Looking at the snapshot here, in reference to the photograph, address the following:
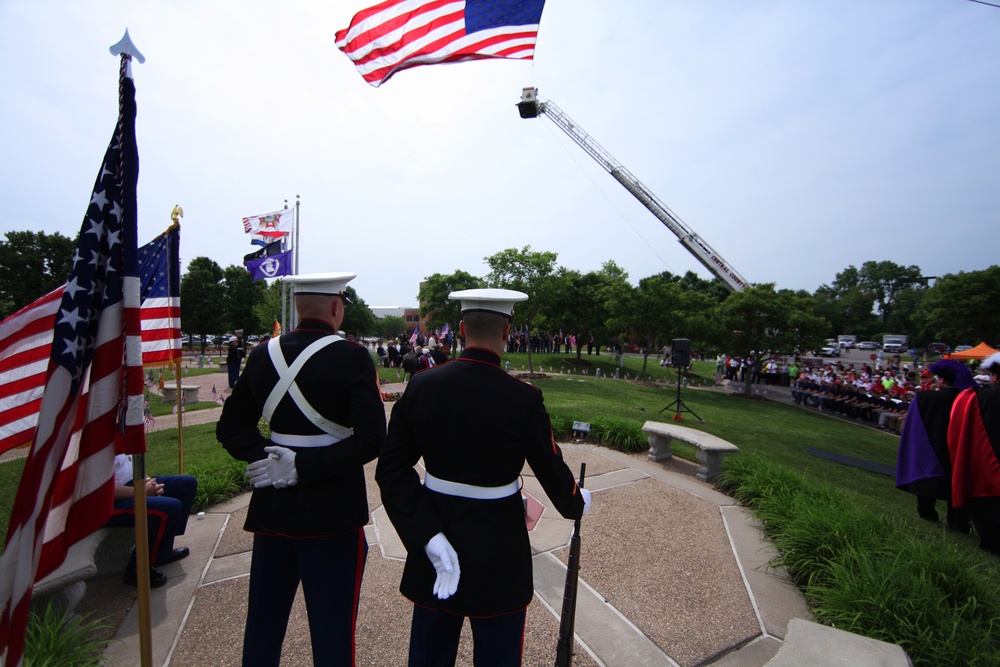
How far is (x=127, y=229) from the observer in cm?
191

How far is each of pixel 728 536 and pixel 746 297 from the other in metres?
22.2

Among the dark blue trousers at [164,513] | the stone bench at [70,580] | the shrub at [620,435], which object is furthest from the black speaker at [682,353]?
the stone bench at [70,580]

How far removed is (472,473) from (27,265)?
145 feet

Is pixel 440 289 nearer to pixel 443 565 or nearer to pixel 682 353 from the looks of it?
pixel 682 353

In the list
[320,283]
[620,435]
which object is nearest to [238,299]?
[620,435]

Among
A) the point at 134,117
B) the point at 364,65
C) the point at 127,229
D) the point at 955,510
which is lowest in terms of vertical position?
the point at 955,510

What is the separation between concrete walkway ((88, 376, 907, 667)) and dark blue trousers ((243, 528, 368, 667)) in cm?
78

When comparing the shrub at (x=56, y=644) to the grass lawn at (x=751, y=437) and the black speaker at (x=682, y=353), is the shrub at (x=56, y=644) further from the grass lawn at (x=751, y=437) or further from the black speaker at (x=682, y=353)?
the black speaker at (x=682, y=353)

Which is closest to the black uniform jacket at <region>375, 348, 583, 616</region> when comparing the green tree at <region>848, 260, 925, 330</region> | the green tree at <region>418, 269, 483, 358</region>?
the green tree at <region>418, 269, 483, 358</region>

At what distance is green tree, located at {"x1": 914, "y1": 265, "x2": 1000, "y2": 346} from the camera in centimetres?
3186

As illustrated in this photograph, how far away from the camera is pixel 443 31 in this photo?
475cm

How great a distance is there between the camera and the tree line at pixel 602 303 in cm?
2373

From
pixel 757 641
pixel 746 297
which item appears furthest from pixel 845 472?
pixel 746 297

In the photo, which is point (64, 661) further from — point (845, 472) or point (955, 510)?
point (845, 472)
